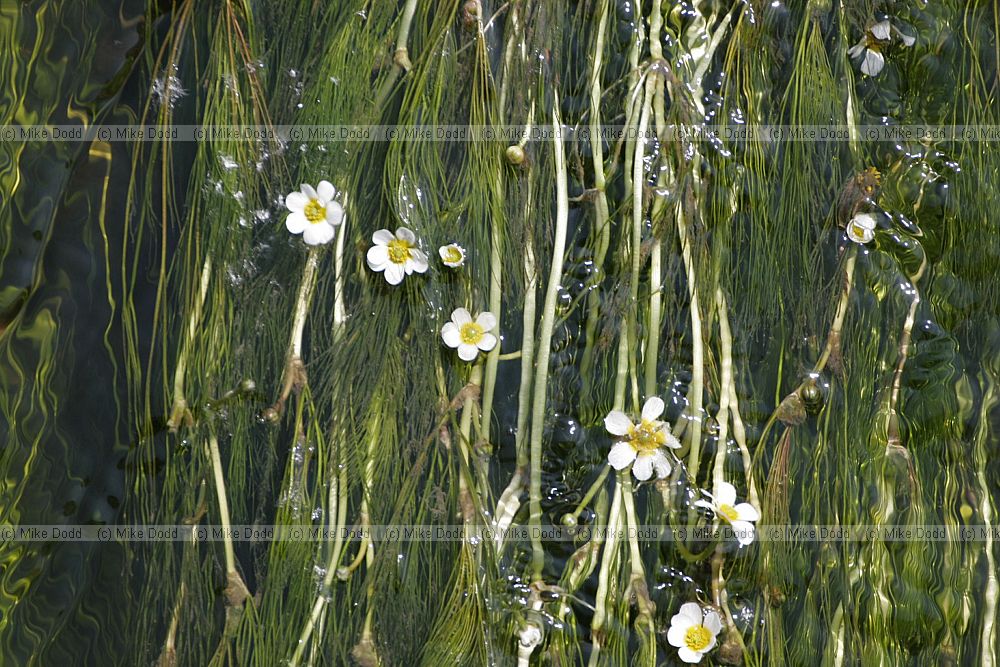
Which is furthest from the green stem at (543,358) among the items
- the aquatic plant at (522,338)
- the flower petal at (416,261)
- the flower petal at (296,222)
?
the flower petal at (296,222)

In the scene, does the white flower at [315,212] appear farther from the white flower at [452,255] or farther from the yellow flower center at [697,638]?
the yellow flower center at [697,638]

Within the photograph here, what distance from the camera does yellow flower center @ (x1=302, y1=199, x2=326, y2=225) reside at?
721 mm

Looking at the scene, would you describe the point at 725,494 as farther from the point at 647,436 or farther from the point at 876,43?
the point at 876,43

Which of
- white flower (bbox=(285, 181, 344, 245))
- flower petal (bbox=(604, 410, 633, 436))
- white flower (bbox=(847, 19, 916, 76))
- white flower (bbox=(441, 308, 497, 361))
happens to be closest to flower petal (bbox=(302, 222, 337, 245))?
white flower (bbox=(285, 181, 344, 245))

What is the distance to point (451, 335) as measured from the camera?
2.36 ft

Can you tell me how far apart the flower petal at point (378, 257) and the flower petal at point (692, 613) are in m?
0.39

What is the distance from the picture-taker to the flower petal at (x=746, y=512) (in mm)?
711

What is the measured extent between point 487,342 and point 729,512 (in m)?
0.25

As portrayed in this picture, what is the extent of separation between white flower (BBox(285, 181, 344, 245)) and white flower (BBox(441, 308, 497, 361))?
132mm

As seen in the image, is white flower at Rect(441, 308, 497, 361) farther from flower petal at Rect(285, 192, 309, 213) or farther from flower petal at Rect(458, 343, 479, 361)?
flower petal at Rect(285, 192, 309, 213)

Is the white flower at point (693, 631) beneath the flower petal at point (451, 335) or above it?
beneath

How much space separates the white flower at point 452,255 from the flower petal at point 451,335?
5 centimetres

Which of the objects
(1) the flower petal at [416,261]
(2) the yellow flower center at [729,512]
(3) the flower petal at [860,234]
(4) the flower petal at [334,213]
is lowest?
(2) the yellow flower center at [729,512]

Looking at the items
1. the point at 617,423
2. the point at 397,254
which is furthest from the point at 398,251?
the point at 617,423
